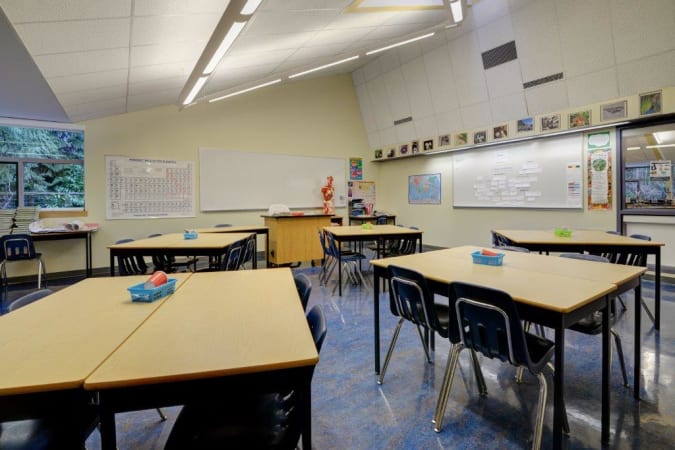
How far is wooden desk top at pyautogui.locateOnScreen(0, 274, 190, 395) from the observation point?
0.88 m

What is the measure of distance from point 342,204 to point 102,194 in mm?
4881

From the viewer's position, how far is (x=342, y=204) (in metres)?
8.12

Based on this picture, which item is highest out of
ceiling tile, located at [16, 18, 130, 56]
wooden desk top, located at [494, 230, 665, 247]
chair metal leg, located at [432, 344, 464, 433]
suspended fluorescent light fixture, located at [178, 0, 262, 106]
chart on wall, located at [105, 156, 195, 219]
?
suspended fluorescent light fixture, located at [178, 0, 262, 106]

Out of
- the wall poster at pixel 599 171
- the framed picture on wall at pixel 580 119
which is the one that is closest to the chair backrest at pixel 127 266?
the framed picture on wall at pixel 580 119

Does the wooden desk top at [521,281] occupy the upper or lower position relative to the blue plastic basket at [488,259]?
lower

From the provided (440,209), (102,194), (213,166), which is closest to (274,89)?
(213,166)

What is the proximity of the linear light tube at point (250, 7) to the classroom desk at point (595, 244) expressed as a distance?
3.37 meters

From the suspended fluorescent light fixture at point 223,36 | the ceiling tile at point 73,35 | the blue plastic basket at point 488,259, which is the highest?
the suspended fluorescent light fixture at point 223,36

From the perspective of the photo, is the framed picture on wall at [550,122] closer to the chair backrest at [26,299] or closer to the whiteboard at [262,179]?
the whiteboard at [262,179]

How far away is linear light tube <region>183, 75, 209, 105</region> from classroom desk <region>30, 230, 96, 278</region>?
258 centimetres

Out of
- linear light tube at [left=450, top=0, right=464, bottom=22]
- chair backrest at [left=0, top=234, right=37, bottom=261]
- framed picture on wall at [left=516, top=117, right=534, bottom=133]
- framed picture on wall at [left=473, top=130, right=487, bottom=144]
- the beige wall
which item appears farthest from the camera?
framed picture on wall at [left=473, top=130, right=487, bottom=144]

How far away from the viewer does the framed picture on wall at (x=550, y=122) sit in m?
5.02

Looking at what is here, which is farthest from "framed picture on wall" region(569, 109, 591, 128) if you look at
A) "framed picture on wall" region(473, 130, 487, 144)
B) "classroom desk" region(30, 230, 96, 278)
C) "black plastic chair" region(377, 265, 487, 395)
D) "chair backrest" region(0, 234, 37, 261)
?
"chair backrest" region(0, 234, 37, 261)

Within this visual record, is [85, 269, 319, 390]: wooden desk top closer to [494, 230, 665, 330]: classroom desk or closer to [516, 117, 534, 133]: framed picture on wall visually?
[494, 230, 665, 330]: classroom desk
